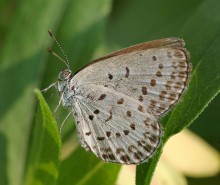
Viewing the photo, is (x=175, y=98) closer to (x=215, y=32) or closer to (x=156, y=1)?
(x=215, y=32)

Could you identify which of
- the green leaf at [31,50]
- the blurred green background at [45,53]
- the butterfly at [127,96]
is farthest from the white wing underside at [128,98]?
the green leaf at [31,50]

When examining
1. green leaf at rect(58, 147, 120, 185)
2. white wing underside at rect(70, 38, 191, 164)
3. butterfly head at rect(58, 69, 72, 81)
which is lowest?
green leaf at rect(58, 147, 120, 185)

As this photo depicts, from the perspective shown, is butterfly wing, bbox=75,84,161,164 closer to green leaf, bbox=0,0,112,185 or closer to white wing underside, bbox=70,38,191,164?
white wing underside, bbox=70,38,191,164

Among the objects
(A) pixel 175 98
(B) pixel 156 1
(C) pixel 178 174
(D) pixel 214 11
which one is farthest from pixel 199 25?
(B) pixel 156 1

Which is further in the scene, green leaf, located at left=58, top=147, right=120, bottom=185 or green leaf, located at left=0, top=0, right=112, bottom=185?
green leaf, located at left=0, top=0, right=112, bottom=185

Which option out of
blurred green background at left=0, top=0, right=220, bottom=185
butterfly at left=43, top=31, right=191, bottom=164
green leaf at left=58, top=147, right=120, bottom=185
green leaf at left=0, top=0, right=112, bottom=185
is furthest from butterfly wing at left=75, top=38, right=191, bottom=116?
green leaf at left=0, top=0, right=112, bottom=185

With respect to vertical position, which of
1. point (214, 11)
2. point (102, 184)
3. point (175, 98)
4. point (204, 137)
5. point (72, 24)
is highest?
point (72, 24)

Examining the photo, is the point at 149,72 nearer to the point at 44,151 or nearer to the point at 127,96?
the point at 127,96

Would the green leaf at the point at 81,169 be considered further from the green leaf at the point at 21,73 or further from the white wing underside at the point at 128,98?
the green leaf at the point at 21,73
